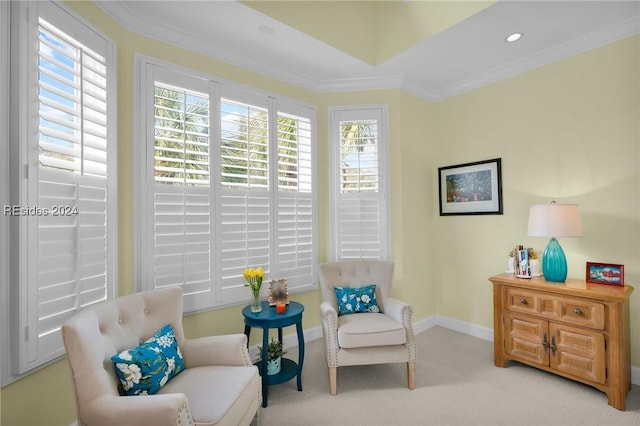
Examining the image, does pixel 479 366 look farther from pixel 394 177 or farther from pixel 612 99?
pixel 612 99

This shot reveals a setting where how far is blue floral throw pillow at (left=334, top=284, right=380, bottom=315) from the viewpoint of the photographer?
110 inches

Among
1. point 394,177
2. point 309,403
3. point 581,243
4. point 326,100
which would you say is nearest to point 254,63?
point 326,100

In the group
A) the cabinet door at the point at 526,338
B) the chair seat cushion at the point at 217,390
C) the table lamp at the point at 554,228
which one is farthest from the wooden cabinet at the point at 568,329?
the chair seat cushion at the point at 217,390

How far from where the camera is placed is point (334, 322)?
7.96 ft

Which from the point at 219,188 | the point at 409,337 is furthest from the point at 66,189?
the point at 409,337

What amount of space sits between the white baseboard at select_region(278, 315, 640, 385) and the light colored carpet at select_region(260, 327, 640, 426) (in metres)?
0.38

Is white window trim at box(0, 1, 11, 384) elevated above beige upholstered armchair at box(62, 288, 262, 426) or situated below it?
above

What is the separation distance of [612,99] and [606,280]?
1.47m

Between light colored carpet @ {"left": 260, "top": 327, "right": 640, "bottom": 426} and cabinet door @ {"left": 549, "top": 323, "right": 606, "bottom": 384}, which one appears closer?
light colored carpet @ {"left": 260, "top": 327, "right": 640, "bottom": 426}

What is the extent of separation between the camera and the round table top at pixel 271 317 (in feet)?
7.48

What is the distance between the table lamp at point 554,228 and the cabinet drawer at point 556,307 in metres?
0.21

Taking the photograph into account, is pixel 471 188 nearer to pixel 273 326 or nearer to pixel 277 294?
pixel 277 294

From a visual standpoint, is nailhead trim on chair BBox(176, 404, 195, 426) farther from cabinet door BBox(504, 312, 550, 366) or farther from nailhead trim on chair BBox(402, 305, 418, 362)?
cabinet door BBox(504, 312, 550, 366)

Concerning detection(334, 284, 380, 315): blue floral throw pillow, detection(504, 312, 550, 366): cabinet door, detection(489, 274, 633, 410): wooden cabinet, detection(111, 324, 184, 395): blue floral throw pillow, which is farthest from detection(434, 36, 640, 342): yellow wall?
detection(111, 324, 184, 395): blue floral throw pillow
